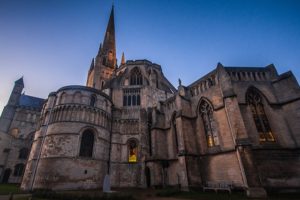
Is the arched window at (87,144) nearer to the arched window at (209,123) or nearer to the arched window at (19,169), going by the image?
the arched window at (209,123)

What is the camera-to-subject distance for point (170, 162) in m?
18.7

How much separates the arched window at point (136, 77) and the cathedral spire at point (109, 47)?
44.5 feet

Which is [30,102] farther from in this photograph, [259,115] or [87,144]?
[259,115]

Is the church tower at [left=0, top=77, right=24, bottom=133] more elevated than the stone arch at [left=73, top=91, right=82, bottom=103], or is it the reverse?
the church tower at [left=0, top=77, right=24, bottom=133]

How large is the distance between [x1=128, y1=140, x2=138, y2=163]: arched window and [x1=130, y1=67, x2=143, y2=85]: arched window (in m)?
11.1

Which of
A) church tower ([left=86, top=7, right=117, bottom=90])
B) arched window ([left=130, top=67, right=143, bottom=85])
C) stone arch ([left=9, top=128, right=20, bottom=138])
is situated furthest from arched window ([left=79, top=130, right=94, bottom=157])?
stone arch ([left=9, top=128, right=20, bottom=138])

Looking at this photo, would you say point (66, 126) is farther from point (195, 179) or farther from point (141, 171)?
point (195, 179)

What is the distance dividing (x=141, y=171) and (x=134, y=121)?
7.42 metres

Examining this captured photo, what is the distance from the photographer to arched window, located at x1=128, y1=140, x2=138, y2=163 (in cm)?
2262

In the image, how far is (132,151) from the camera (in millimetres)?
23312

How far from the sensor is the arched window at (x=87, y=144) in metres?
18.3

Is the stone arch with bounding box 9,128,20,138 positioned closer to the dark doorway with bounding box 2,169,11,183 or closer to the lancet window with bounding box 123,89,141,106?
the dark doorway with bounding box 2,169,11,183

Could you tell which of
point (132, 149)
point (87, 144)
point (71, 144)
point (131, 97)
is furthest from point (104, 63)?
point (71, 144)

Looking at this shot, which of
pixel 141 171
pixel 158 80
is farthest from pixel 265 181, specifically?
pixel 158 80
